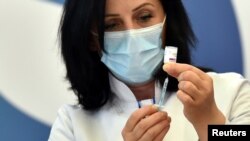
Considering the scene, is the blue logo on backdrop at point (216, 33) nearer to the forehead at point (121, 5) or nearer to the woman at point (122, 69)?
the woman at point (122, 69)

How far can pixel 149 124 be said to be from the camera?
0.87 metres

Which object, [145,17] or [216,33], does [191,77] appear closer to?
[145,17]

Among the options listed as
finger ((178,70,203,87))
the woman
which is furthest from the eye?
finger ((178,70,203,87))

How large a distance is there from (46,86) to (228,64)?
2.00 ft

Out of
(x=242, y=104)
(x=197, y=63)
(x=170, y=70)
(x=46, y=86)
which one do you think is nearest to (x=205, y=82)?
(x=170, y=70)

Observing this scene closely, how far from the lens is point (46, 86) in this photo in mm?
1384

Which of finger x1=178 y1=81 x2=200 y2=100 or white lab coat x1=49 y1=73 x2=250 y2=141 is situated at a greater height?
finger x1=178 y1=81 x2=200 y2=100

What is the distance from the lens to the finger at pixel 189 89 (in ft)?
2.63

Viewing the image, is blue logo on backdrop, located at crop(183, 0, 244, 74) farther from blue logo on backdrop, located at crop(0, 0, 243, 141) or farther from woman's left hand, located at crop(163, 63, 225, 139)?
woman's left hand, located at crop(163, 63, 225, 139)

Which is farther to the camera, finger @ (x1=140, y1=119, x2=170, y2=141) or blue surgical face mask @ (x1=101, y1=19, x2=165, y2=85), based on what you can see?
blue surgical face mask @ (x1=101, y1=19, x2=165, y2=85)

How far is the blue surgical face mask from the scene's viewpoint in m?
1.05

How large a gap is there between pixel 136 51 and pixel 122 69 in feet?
0.24

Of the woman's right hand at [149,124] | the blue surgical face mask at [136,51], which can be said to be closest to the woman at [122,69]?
the blue surgical face mask at [136,51]

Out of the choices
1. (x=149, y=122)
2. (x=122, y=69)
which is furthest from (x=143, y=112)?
(x=122, y=69)
